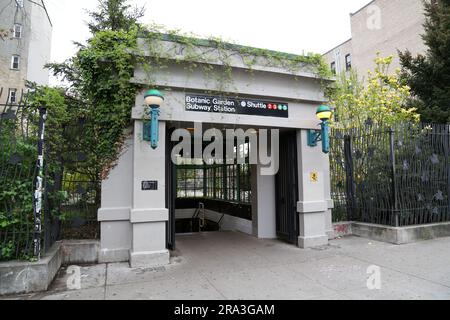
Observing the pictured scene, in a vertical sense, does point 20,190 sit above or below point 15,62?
below

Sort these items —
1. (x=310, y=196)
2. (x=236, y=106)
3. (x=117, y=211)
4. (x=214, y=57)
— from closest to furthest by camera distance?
1. (x=117, y=211)
2. (x=214, y=57)
3. (x=236, y=106)
4. (x=310, y=196)

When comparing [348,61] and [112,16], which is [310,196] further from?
[348,61]

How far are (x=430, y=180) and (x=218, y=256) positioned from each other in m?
6.04

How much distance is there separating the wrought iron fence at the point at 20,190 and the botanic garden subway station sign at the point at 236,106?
2.76 metres

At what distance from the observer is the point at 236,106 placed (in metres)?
6.62

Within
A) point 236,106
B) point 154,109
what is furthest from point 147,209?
point 236,106

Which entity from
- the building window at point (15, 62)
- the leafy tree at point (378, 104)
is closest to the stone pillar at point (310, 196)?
the leafy tree at point (378, 104)

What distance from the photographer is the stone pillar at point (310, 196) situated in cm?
712

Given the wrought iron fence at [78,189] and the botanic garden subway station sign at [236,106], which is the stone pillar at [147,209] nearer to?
the botanic garden subway station sign at [236,106]

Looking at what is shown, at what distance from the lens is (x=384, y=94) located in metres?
12.3

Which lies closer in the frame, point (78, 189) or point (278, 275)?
point (278, 275)

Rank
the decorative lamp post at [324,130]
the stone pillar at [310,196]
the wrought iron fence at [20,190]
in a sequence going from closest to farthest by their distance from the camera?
the wrought iron fence at [20,190] → the decorative lamp post at [324,130] → the stone pillar at [310,196]

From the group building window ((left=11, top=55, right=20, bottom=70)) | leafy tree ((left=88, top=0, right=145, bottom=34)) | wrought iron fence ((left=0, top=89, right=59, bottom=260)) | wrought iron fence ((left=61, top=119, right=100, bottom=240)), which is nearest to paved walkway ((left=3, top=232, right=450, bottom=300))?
wrought iron fence ((left=0, top=89, right=59, bottom=260))

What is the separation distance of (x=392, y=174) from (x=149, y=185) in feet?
19.2
